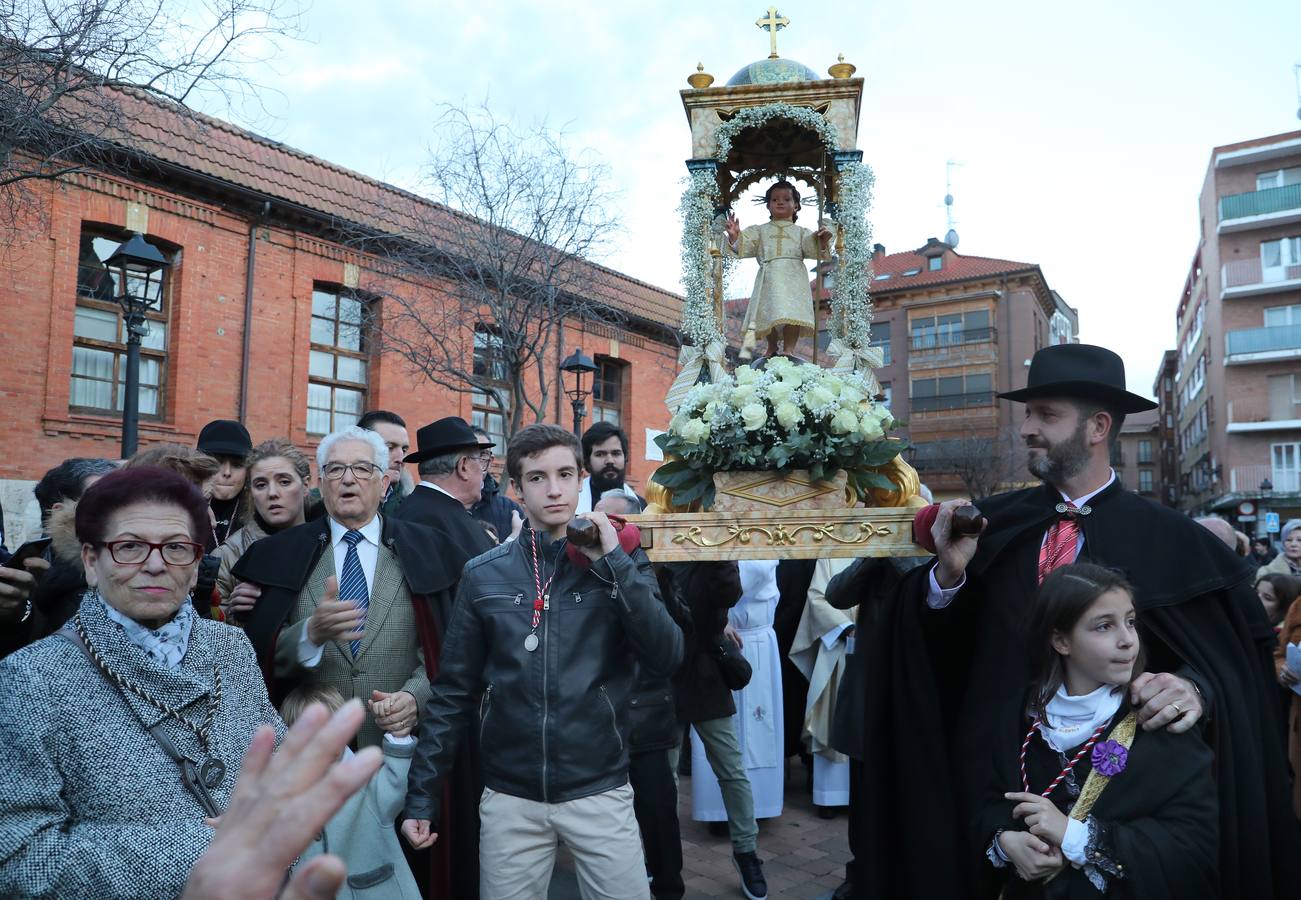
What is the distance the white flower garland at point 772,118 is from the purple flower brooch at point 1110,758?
2.91 metres

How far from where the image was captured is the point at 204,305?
47.5 feet

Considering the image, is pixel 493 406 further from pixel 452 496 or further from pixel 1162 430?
pixel 1162 430

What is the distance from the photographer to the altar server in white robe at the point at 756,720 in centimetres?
548

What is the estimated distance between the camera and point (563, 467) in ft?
10.3

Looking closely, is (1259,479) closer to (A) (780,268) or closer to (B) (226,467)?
(A) (780,268)

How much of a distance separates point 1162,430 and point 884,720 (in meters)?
71.6

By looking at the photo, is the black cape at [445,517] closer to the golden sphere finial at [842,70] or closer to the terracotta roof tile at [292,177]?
the golden sphere finial at [842,70]

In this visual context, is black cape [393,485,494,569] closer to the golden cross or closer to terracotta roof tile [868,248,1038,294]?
the golden cross

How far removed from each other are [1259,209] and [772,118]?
38.2m

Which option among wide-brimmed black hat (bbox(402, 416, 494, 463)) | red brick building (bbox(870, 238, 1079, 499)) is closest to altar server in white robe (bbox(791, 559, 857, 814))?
wide-brimmed black hat (bbox(402, 416, 494, 463))

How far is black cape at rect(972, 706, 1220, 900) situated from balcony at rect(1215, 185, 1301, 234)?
3899 centimetres

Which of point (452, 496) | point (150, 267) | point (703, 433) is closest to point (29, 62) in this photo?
point (150, 267)

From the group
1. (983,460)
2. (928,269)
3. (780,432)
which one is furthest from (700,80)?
(928,269)

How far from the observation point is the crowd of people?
2.04 meters
